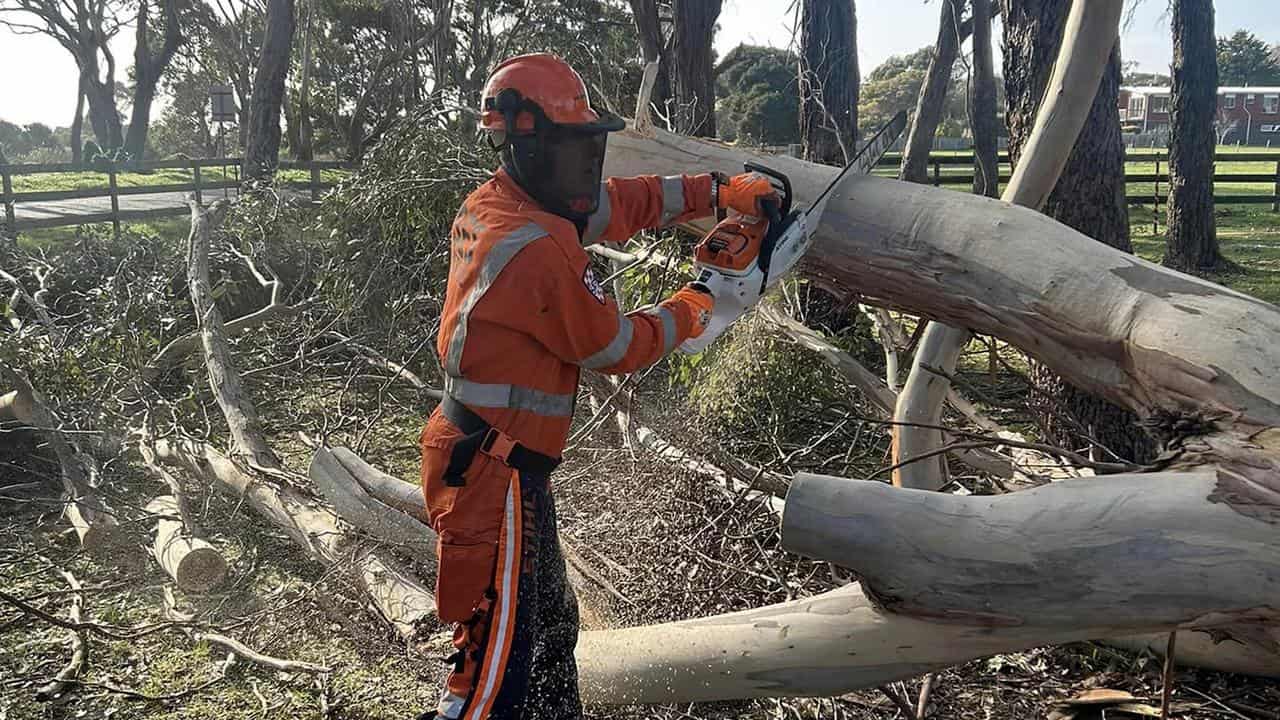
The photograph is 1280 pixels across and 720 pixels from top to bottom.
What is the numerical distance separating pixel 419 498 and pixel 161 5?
26982 mm

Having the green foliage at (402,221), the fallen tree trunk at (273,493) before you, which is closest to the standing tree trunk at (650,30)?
the green foliage at (402,221)

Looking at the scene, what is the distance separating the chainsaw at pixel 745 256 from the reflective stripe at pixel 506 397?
1.24 feet

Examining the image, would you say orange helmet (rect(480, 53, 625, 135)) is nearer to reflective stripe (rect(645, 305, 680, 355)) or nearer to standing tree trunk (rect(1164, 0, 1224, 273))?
reflective stripe (rect(645, 305, 680, 355))

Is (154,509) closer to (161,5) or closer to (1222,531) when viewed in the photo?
(1222,531)

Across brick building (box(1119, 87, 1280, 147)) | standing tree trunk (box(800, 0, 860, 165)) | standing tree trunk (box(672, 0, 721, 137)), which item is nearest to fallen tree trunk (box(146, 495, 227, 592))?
standing tree trunk (box(800, 0, 860, 165))

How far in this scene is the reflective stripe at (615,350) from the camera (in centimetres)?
212

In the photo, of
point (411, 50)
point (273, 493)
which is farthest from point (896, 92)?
point (273, 493)

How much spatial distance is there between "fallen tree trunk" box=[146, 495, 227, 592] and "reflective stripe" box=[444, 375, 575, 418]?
1.93 metres

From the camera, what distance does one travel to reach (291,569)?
3883 millimetres

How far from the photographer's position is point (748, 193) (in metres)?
2.43

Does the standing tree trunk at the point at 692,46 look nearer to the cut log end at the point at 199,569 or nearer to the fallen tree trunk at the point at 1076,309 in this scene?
the fallen tree trunk at the point at 1076,309

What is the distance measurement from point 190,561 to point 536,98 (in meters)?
2.47

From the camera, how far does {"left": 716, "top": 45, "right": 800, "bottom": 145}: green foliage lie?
2762cm

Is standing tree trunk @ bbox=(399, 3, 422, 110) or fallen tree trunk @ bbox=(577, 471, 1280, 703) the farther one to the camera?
standing tree trunk @ bbox=(399, 3, 422, 110)
